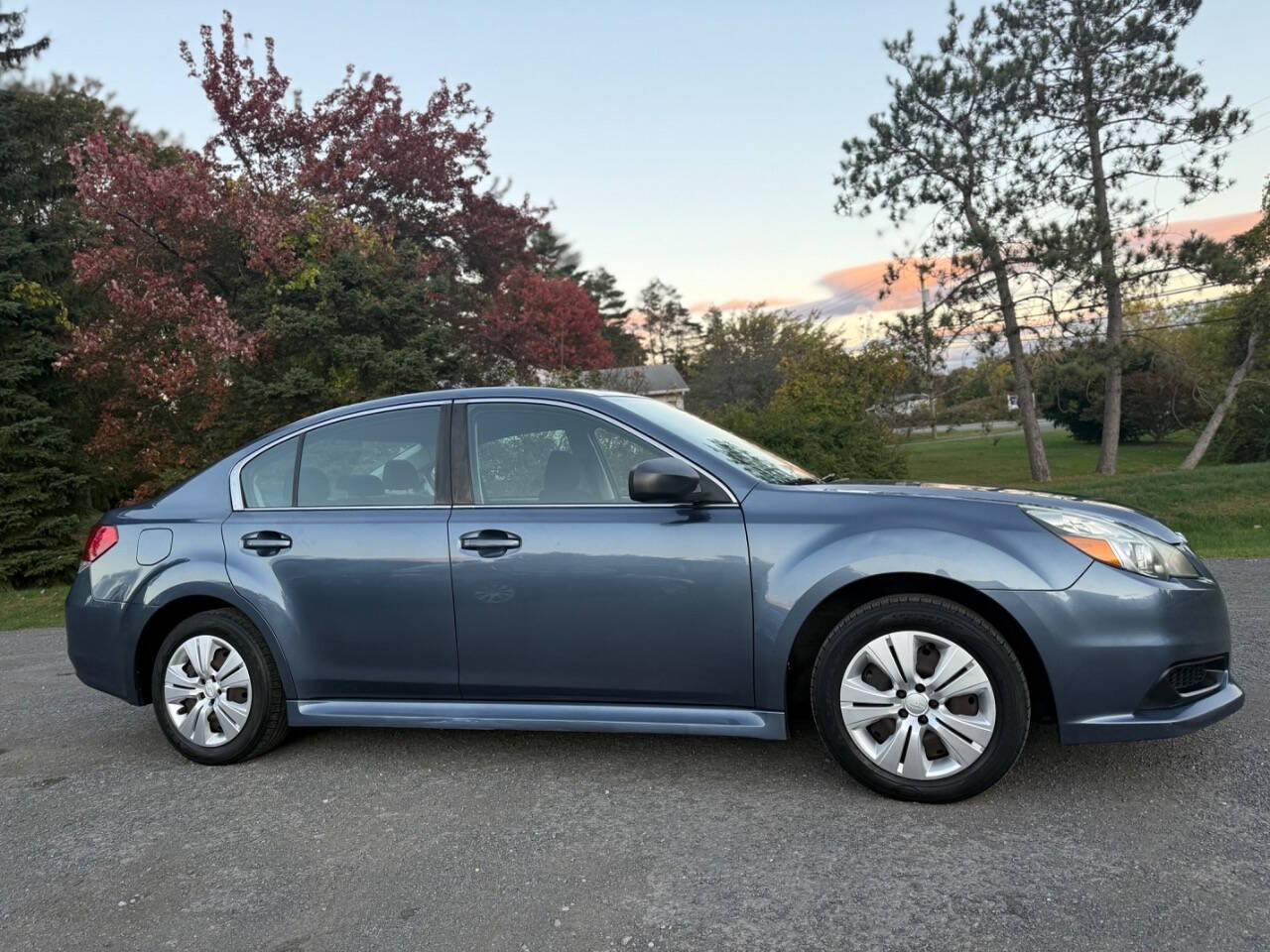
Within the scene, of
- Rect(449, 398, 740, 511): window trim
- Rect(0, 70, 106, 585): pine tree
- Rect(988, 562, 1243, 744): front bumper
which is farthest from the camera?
Rect(0, 70, 106, 585): pine tree

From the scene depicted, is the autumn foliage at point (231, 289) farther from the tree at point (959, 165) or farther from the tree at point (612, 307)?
the tree at point (612, 307)

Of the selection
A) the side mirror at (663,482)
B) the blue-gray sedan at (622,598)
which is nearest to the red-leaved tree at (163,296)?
the blue-gray sedan at (622,598)

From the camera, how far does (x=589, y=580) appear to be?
375 cm

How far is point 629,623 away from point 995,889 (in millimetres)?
1560

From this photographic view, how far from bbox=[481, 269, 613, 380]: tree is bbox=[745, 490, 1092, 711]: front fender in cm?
1459

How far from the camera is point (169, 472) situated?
12953 millimetres

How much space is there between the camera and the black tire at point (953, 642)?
A: 11.0ft

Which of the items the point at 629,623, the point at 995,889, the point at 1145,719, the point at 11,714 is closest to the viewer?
the point at 995,889

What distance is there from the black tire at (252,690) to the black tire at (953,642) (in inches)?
95.8

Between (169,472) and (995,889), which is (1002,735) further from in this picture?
(169,472)

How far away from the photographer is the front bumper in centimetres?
329

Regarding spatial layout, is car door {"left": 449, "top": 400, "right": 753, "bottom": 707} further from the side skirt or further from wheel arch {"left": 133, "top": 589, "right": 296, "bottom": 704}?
wheel arch {"left": 133, "top": 589, "right": 296, "bottom": 704}

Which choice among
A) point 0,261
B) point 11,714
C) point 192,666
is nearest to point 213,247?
point 0,261

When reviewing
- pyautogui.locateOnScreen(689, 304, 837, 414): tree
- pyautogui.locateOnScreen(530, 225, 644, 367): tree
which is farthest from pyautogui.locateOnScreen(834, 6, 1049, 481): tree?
pyautogui.locateOnScreen(530, 225, 644, 367): tree
